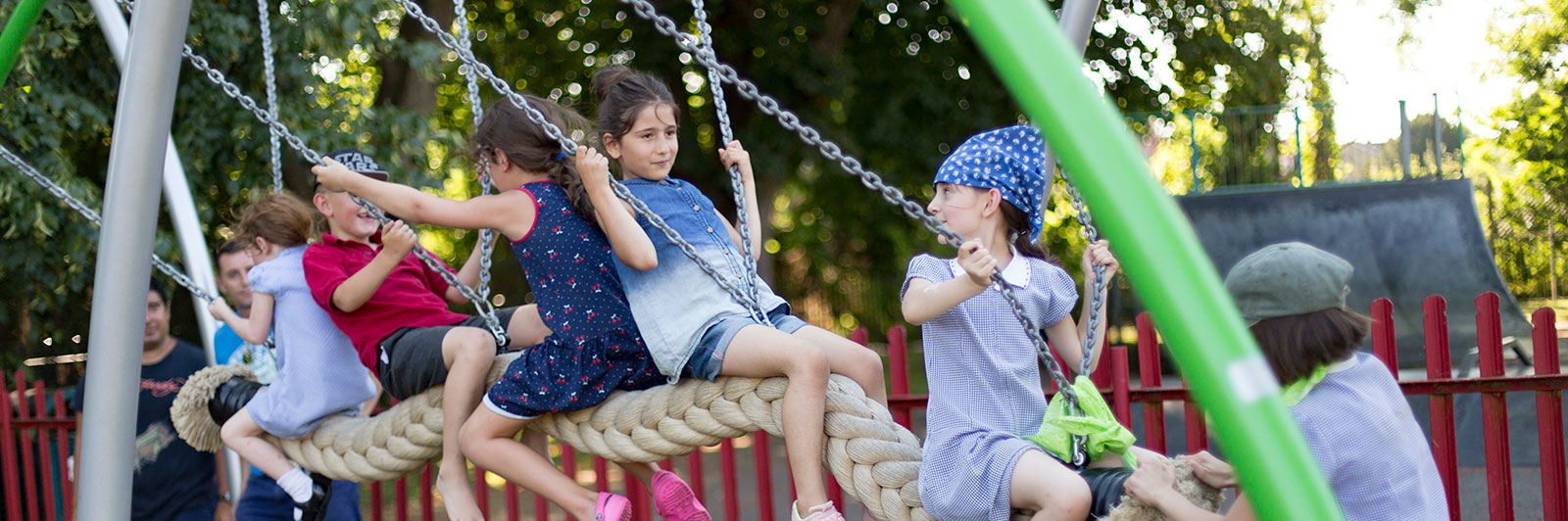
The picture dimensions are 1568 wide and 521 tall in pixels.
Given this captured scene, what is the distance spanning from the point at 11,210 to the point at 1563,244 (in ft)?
66.0

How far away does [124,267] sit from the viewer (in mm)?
3270

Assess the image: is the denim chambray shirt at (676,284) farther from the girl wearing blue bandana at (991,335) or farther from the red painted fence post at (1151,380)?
the red painted fence post at (1151,380)

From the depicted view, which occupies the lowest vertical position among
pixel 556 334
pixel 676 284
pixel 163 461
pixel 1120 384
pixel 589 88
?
pixel 163 461

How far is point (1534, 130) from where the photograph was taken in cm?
1852

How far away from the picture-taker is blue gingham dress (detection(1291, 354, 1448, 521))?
184 cm

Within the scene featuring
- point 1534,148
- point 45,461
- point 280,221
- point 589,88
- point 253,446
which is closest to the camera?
point 253,446

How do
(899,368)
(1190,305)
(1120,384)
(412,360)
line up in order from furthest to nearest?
A: (899,368), (1120,384), (412,360), (1190,305)

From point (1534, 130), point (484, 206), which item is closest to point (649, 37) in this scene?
point (484, 206)

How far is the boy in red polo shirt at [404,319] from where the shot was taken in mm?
3098

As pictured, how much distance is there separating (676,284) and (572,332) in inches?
11.2

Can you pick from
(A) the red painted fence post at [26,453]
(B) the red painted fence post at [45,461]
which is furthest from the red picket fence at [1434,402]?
(A) the red painted fence post at [26,453]

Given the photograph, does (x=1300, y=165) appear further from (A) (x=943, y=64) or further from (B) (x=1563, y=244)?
(B) (x=1563, y=244)

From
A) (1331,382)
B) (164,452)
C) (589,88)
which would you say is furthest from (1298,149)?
(1331,382)

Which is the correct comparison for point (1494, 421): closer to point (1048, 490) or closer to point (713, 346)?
point (1048, 490)
